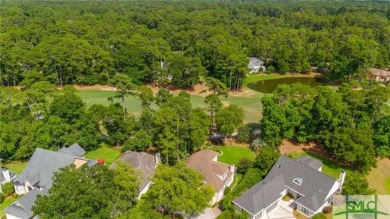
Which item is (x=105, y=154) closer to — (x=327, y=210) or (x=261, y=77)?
(x=327, y=210)

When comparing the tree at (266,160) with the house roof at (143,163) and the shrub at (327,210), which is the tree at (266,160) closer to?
the shrub at (327,210)

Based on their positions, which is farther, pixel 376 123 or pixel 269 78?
pixel 269 78

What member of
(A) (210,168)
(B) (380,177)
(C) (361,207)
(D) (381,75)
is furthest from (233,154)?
(D) (381,75)

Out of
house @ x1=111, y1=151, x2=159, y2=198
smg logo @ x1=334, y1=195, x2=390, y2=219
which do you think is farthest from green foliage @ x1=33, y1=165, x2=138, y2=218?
smg logo @ x1=334, y1=195, x2=390, y2=219

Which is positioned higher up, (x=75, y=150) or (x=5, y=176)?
(x=75, y=150)

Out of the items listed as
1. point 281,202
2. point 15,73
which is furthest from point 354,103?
point 15,73

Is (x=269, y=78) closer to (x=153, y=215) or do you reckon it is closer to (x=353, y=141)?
(x=353, y=141)

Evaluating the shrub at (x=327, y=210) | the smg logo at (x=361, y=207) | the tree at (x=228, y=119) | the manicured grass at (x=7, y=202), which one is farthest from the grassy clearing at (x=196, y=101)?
the manicured grass at (x=7, y=202)
